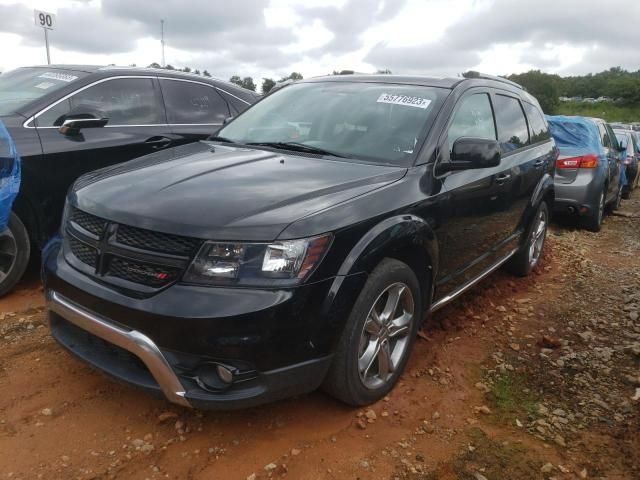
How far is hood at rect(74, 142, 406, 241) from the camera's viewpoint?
7.59ft

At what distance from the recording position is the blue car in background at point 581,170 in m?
7.67

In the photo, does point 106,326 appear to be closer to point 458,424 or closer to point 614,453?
point 458,424

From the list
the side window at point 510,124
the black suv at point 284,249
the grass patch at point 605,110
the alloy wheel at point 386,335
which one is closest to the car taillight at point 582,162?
the side window at point 510,124

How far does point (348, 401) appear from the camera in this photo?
2754mm

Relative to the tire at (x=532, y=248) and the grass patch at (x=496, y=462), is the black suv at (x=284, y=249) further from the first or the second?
the tire at (x=532, y=248)

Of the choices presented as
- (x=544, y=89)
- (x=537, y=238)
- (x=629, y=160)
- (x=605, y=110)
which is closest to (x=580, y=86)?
(x=605, y=110)

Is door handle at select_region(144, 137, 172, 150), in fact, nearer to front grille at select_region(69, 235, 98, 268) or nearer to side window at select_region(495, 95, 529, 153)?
front grille at select_region(69, 235, 98, 268)

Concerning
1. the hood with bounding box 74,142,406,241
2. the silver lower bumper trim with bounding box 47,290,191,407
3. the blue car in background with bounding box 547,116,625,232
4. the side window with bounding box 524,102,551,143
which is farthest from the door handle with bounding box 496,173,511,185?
the blue car in background with bounding box 547,116,625,232

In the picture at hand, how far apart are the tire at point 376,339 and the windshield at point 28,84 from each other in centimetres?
321

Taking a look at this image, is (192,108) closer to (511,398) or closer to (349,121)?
(349,121)

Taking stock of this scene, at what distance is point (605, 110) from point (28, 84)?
85.7 metres

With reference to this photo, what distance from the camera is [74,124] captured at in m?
4.12

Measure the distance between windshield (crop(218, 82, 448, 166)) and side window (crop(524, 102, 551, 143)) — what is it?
188cm

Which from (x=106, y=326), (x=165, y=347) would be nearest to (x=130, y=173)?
(x=106, y=326)
